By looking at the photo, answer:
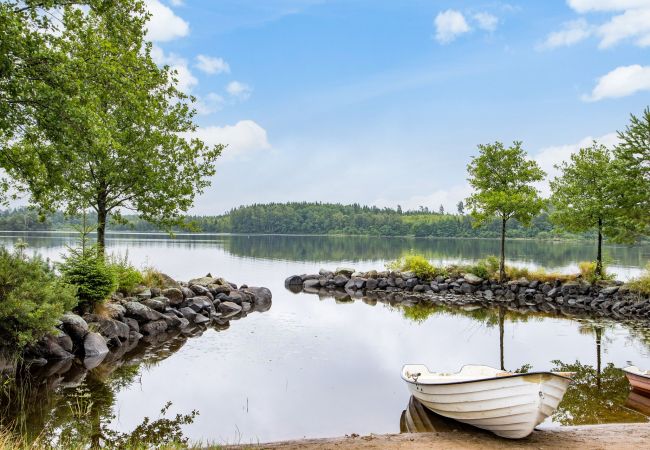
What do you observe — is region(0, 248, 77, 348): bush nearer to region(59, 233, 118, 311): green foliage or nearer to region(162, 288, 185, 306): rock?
region(59, 233, 118, 311): green foliage

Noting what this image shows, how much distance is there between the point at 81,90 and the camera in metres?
10.5

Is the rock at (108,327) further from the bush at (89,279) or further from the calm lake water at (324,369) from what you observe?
the calm lake water at (324,369)

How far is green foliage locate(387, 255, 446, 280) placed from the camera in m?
32.2

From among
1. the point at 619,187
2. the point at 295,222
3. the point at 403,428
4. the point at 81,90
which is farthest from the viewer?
the point at 295,222

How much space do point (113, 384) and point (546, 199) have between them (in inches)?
991

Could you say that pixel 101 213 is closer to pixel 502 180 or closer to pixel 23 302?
pixel 23 302

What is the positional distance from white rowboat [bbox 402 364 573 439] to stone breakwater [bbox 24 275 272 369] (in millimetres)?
9364

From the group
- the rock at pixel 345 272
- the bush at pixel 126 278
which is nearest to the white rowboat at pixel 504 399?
the bush at pixel 126 278

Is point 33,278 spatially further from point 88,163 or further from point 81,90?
point 88,163

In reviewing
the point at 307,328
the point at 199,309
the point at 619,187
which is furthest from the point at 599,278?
the point at 199,309

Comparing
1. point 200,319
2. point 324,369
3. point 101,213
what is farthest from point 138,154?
point 324,369

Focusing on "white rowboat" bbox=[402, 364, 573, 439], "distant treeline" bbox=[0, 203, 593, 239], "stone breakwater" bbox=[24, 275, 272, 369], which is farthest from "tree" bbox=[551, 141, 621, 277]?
"distant treeline" bbox=[0, 203, 593, 239]

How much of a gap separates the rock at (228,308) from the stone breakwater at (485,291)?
752 centimetres

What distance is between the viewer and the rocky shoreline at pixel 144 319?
538 inches
